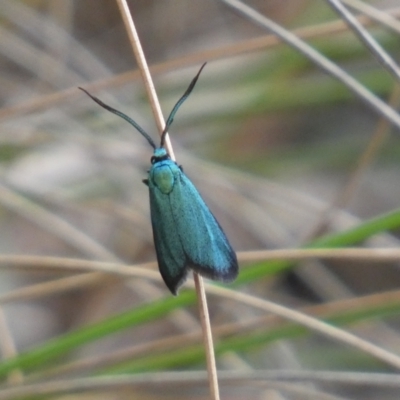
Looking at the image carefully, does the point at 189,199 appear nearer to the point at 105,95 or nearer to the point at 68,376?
the point at 68,376

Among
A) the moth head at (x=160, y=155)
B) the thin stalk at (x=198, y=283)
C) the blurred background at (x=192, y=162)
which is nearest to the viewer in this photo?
the thin stalk at (x=198, y=283)

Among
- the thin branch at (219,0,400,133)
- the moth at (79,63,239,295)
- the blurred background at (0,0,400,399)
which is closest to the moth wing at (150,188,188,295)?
the moth at (79,63,239,295)

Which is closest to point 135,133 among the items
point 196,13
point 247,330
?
point 196,13

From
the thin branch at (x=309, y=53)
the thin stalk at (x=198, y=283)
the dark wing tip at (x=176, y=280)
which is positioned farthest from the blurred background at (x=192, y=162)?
the thin stalk at (x=198, y=283)

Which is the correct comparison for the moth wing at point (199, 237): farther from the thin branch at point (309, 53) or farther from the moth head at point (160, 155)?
the thin branch at point (309, 53)

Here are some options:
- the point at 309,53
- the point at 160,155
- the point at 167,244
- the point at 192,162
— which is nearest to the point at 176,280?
the point at 167,244

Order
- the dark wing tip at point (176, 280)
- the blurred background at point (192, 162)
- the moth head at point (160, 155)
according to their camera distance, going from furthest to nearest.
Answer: the blurred background at point (192, 162) → the moth head at point (160, 155) → the dark wing tip at point (176, 280)

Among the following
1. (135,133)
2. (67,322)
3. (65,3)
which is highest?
(65,3)
